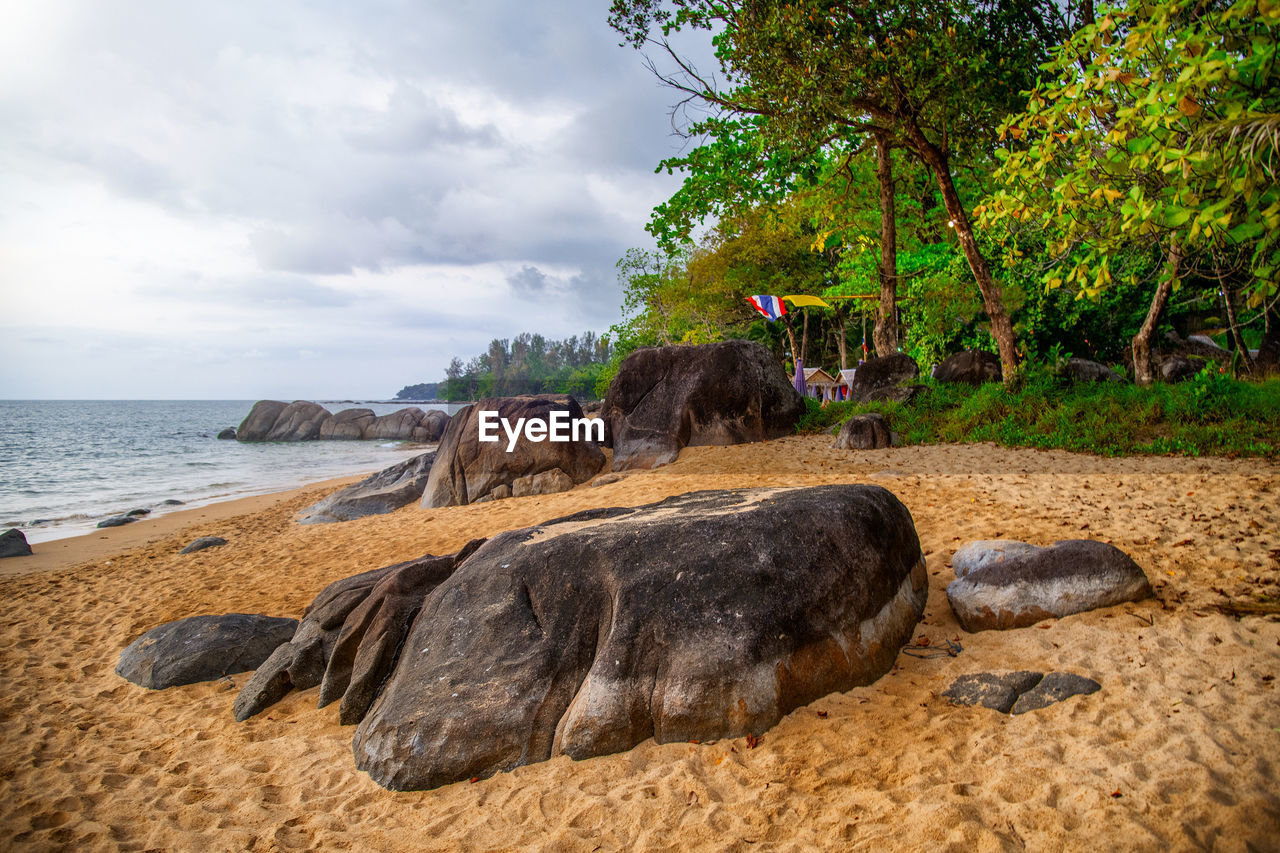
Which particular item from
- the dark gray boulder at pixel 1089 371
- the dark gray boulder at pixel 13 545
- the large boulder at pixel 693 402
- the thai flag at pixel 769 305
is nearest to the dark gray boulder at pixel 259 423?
the dark gray boulder at pixel 13 545

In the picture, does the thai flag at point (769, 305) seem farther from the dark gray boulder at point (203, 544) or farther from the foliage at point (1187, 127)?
the dark gray boulder at point (203, 544)

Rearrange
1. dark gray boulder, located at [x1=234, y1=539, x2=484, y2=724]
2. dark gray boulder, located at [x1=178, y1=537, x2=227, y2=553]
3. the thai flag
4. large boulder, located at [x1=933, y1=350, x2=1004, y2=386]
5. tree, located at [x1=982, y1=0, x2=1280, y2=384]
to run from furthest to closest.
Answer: the thai flag, large boulder, located at [x1=933, y1=350, x2=1004, y2=386], dark gray boulder, located at [x1=178, y1=537, x2=227, y2=553], dark gray boulder, located at [x1=234, y1=539, x2=484, y2=724], tree, located at [x1=982, y1=0, x2=1280, y2=384]

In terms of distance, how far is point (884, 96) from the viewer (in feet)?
35.1

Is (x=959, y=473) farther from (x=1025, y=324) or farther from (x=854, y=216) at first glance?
(x=854, y=216)

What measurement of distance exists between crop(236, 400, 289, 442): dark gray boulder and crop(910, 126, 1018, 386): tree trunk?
1857 inches

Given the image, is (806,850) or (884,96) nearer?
(806,850)

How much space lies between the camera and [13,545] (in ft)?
36.8

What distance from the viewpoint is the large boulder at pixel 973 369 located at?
570 inches

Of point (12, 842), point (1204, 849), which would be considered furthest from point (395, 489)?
point (1204, 849)

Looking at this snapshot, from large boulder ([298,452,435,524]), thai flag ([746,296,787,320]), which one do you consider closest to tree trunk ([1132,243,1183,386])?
thai flag ([746,296,787,320])

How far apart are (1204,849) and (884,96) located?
1128 cm

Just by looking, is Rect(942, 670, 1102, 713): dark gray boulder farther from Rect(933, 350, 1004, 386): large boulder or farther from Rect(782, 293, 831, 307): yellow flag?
Rect(782, 293, 831, 307): yellow flag

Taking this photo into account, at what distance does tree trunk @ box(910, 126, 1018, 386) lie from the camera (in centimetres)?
1167

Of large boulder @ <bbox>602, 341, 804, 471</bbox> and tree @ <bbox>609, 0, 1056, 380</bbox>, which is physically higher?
tree @ <bbox>609, 0, 1056, 380</bbox>
